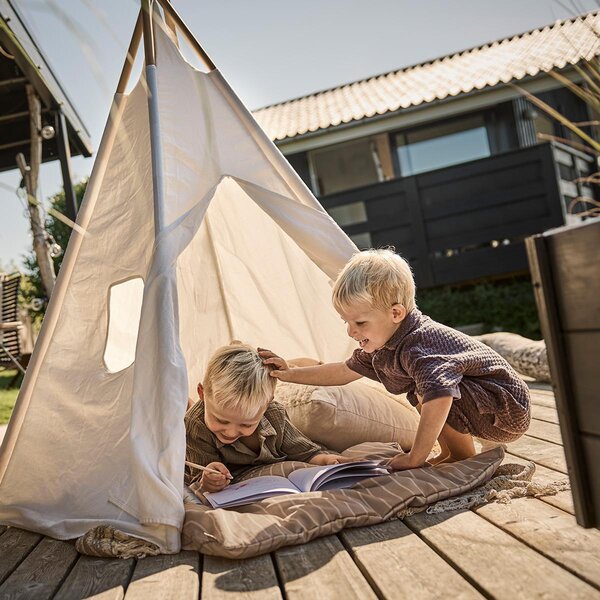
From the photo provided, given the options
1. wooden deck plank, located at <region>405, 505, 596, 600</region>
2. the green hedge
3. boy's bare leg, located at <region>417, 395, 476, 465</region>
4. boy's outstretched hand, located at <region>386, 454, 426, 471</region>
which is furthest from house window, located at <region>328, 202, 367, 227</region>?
wooden deck plank, located at <region>405, 505, 596, 600</region>

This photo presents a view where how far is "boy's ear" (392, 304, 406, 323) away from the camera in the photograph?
2.52 metres

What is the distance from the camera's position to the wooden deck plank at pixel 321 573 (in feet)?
5.36

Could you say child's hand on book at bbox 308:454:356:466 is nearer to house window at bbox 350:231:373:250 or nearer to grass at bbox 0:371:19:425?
grass at bbox 0:371:19:425

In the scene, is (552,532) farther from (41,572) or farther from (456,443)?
(41,572)

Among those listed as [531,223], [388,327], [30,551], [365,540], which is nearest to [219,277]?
[388,327]

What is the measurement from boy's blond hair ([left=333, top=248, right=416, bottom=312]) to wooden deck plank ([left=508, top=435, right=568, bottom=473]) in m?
0.76

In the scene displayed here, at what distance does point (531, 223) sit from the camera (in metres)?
10.5

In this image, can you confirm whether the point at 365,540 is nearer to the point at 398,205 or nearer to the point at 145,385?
the point at 145,385

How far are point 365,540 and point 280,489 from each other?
0.45 m

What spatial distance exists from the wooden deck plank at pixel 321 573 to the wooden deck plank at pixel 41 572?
0.61 m

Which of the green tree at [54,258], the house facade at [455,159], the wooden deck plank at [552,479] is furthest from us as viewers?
the green tree at [54,258]

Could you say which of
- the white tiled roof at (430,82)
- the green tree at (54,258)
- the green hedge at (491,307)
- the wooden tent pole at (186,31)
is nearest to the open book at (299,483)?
the wooden tent pole at (186,31)

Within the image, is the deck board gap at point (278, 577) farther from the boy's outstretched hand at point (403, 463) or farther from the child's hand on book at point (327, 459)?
the child's hand on book at point (327, 459)

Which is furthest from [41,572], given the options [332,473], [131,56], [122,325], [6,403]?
[6,403]
